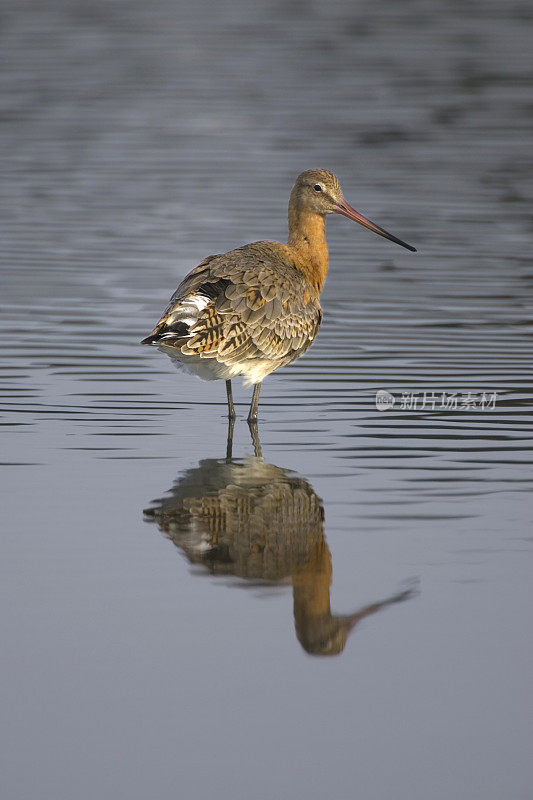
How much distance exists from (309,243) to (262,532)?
3886mm

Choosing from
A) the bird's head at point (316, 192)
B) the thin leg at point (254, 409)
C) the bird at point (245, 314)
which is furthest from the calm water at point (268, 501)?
the bird's head at point (316, 192)

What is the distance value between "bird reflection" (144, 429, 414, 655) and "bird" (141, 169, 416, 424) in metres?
0.91

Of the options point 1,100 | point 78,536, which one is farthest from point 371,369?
point 1,100

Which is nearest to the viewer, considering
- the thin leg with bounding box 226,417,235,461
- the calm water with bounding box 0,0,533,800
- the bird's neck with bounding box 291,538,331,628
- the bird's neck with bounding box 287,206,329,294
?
the calm water with bounding box 0,0,533,800

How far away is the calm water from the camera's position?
448 centimetres

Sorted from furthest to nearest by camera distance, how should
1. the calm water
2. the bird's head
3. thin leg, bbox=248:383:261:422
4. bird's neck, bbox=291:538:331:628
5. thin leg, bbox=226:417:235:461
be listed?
the bird's head → thin leg, bbox=248:383:261:422 → thin leg, bbox=226:417:235:461 → bird's neck, bbox=291:538:331:628 → the calm water

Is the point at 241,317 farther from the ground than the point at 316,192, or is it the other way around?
the point at 316,192

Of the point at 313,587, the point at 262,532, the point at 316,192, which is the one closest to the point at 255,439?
the point at 262,532

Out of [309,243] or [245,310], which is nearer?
[245,310]

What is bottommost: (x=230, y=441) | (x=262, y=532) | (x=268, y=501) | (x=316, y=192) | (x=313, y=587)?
(x=313, y=587)

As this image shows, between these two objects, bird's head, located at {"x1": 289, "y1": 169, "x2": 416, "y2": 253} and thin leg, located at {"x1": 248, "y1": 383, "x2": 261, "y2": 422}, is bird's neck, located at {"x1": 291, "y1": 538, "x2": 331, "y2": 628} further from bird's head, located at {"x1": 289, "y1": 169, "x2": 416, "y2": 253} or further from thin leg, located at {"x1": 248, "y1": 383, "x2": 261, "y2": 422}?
bird's head, located at {"x1": 289, "y1": 169, "x2": 416, "y2": 253}

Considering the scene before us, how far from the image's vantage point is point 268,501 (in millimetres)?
6938

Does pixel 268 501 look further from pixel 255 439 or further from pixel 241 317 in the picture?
pixel 241 317

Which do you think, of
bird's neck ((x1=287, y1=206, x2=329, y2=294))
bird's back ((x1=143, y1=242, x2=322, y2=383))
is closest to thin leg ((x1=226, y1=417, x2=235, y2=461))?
bird's back ((x1=143, y1=242, x2=322, y2=383))
